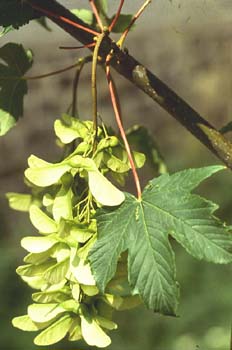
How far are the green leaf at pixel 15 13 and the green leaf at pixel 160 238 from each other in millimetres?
273

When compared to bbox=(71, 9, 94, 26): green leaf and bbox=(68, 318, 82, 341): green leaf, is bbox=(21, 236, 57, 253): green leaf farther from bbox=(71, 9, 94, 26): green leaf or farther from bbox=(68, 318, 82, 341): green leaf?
bbox=(71, 9, 94, 26): green leaf

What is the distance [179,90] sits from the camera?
4.31 metres

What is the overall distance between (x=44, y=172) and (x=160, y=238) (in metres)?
0.14

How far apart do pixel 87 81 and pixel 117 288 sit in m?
3.35

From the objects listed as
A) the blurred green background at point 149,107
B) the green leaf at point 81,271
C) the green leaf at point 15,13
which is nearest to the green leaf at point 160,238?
the green leaf at point 81,271

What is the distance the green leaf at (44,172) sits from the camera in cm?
85

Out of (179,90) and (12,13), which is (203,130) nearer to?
(12,13)

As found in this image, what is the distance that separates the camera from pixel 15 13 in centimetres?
99

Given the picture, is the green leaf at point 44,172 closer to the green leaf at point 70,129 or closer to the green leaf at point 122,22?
the green leaf at point 70,129

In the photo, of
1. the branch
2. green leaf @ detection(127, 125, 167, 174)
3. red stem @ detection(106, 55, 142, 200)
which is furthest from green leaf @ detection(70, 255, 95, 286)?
green leaf @ detection(127, 125, 167, 174)

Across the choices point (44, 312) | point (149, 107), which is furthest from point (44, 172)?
point (149, 107)

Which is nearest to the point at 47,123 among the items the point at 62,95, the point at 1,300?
the point at 62,95

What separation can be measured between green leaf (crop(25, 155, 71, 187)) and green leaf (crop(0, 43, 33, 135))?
0.22 metres

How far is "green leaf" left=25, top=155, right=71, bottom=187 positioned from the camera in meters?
0.85
